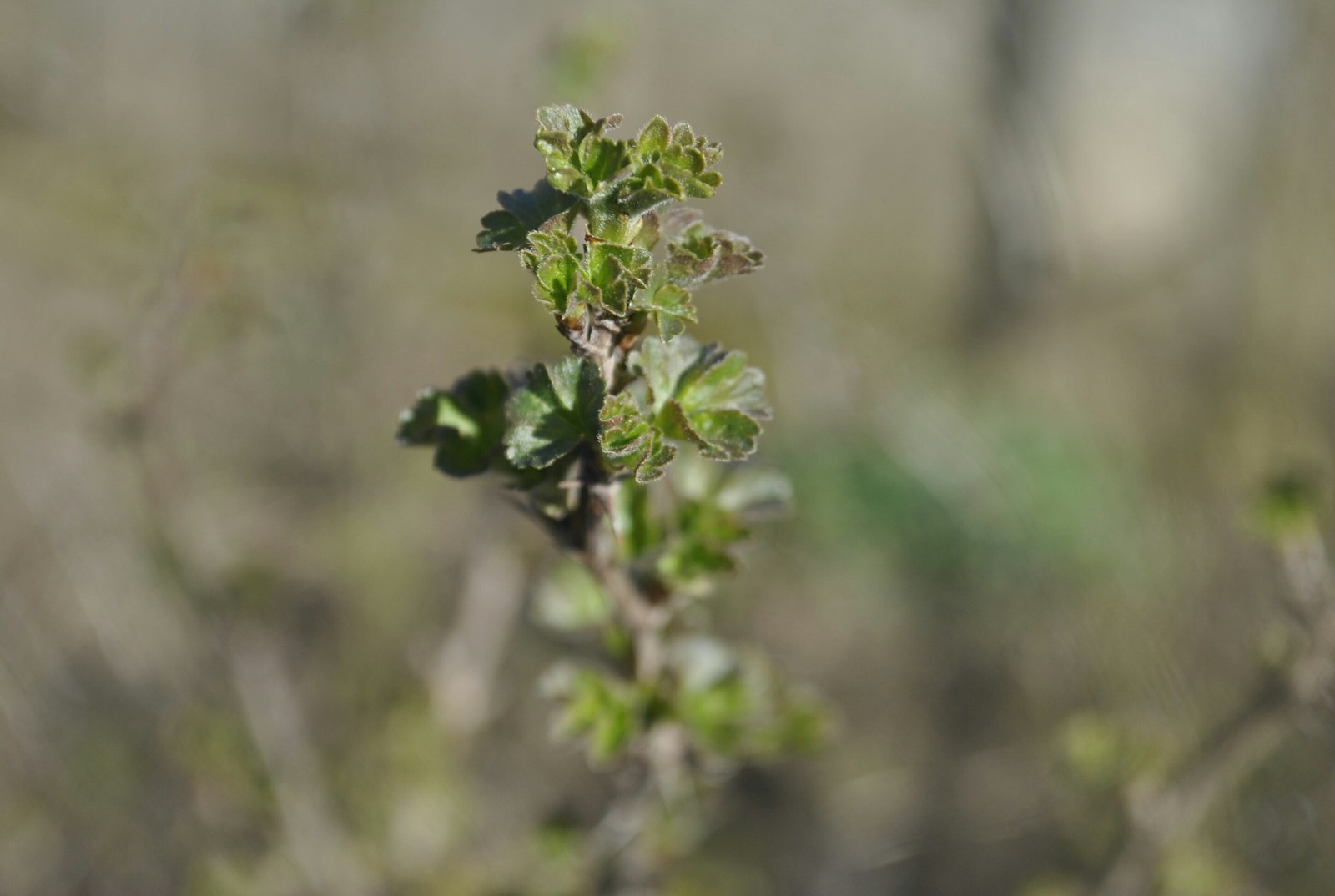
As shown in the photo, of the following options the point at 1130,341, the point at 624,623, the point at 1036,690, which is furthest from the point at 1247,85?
the point at 624,623

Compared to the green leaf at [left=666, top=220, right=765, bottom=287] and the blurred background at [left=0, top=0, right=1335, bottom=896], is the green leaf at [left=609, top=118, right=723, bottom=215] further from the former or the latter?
the blurred background at [left=0, top=0, right=1335, bottom=896]

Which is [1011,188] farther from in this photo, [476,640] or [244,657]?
[244,657]

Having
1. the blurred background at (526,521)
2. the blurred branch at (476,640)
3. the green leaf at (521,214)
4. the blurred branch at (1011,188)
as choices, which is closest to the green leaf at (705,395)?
the green leaf at (521,214)

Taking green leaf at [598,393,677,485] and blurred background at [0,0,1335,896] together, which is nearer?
green leaf at [598,393,677,485]

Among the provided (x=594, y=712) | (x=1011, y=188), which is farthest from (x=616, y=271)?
(x=1011, y=188)

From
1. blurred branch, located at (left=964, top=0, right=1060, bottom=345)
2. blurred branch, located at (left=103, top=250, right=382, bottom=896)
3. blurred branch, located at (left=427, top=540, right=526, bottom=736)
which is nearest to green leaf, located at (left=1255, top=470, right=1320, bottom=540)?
blurred branch, located at (left=427, top=540, right=526, bottom=736)

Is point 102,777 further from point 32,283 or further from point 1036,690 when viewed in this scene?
point 32,283
